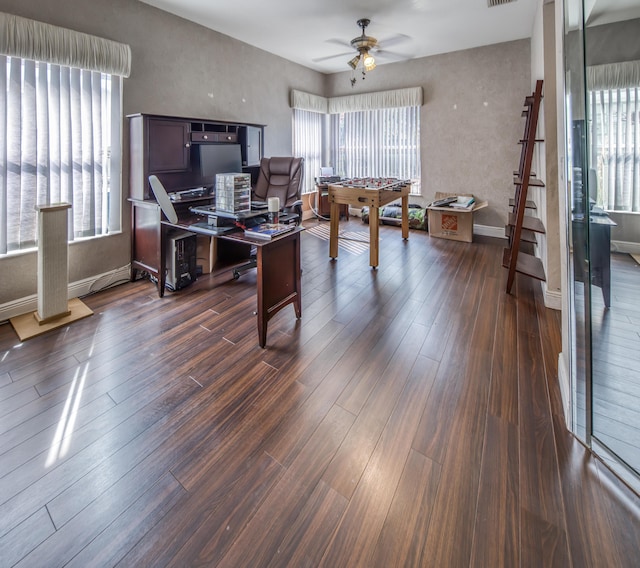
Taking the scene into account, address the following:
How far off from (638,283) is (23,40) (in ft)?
13.8

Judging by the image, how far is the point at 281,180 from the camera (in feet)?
15.5

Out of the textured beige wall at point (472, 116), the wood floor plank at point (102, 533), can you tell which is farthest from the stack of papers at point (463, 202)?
the wood floor plank at point (102, 533)

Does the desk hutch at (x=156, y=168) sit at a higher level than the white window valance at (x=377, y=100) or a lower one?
lower

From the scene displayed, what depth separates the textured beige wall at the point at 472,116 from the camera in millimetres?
5145

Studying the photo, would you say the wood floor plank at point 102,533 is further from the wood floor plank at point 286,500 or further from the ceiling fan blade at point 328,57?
the ceiling fan blade at point 328,57

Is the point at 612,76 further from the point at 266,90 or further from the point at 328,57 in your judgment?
the point at 328,57

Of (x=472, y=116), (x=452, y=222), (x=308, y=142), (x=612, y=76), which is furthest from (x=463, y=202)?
(x=612, y=76)

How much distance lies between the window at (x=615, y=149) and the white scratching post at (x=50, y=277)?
338 centimetres

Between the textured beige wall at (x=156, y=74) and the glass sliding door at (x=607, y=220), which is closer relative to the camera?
the glass sliding door at (x=607, y=220)

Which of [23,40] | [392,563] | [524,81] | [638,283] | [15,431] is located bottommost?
[392,563]

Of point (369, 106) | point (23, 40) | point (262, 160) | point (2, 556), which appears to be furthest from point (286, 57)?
point (2, 556)

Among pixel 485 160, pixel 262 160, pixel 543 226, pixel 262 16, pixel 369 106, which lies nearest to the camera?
pixel 543 226

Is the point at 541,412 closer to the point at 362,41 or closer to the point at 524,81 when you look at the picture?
the point at 362,41

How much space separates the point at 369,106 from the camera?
6340 millimetres
